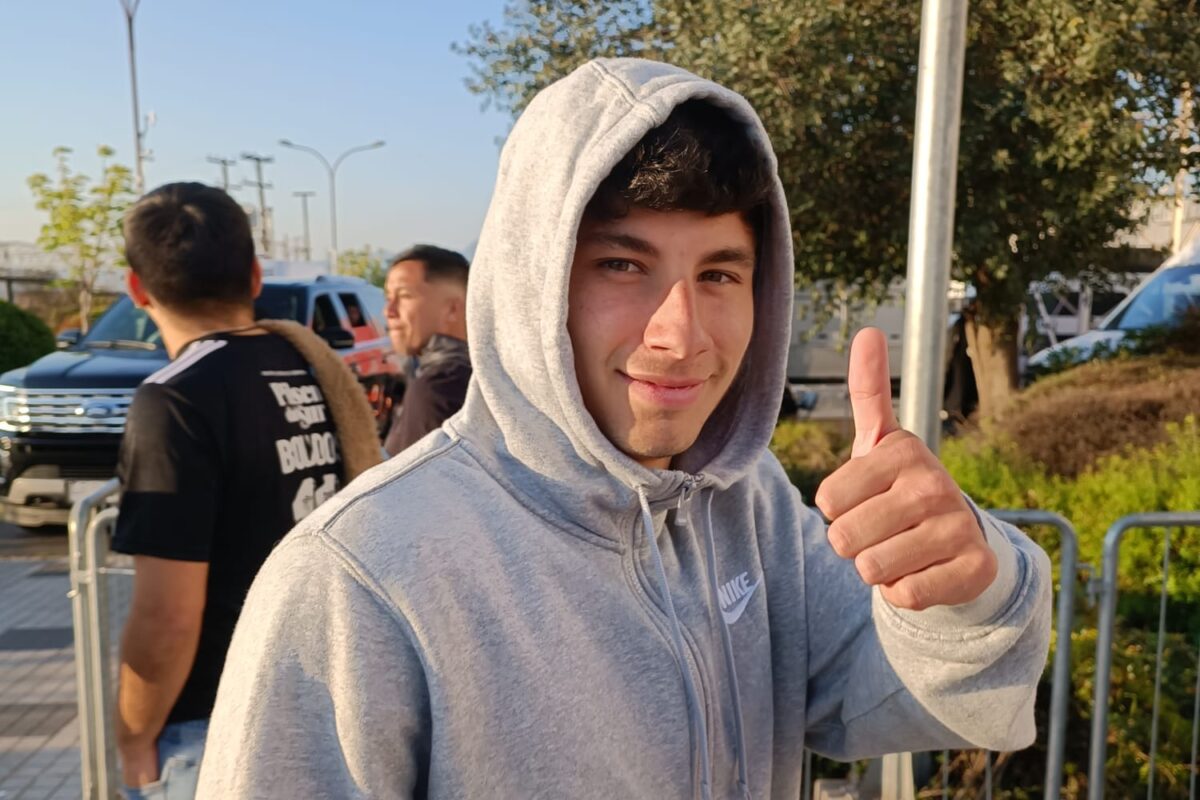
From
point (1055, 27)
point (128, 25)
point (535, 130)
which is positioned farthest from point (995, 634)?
point (128, 25)

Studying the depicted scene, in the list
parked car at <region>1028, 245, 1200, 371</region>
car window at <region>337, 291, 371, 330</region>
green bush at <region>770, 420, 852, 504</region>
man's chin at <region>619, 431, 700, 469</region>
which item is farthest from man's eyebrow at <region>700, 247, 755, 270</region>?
car window at <region>337, 291, 371, 330</region>

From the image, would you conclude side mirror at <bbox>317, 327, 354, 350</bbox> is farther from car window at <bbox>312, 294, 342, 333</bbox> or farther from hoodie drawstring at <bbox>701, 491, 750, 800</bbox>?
hoodie drawstring at <bbox>701, 491, 750, 800</bbox>

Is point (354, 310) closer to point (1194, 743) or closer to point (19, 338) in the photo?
point (19, 338)

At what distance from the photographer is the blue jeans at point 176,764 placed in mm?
2035

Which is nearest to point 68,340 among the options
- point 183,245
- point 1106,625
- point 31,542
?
point 31,542

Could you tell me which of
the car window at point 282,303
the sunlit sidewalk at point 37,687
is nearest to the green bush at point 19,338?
Answer: the car window at point 282,303

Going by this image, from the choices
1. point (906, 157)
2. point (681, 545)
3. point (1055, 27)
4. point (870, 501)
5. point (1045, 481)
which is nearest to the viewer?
point (870, 501)

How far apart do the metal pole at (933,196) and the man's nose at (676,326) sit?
2009mm

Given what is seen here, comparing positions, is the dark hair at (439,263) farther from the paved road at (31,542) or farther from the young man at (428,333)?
the paved road at (31,542)

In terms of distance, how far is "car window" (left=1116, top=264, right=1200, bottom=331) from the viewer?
885 centimetres

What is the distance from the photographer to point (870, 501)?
3.41ft

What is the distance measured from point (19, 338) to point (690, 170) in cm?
1503

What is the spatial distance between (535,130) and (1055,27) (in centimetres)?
628

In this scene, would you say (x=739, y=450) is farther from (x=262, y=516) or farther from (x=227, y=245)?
(x=227, y=245)
